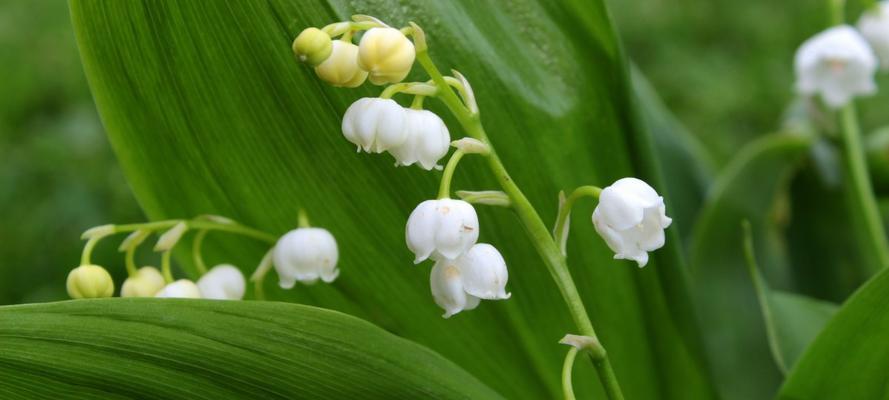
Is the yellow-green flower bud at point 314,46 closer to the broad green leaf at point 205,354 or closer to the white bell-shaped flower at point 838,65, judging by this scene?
the broad green leaf at point 205,354

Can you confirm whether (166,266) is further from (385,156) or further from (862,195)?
(862,195)

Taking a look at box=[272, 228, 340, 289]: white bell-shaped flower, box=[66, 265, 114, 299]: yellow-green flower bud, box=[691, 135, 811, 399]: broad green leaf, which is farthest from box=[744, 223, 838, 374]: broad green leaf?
box=[66, 265, 114, 299]: yellow-green flower bud

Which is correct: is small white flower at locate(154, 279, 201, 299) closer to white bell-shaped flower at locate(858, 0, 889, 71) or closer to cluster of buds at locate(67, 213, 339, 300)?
cluster of buds at locate(67, 213, 339, 300)

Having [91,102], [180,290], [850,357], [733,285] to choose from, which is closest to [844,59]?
[733,285]

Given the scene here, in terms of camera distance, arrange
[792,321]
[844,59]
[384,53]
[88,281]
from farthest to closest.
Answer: [844,59]
[792,321]
[88,281]
[384,53]

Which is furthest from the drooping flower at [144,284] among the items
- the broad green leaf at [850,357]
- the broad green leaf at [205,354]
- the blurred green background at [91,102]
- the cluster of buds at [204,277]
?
the blurred green background at [91,102]

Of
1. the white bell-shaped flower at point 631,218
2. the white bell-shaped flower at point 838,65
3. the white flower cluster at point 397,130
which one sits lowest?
the white bell-shaped flower at point 838,65
